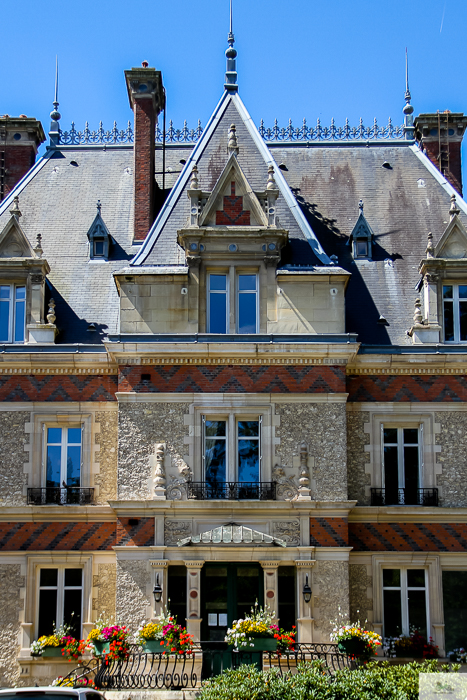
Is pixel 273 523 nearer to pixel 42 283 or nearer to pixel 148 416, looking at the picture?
pixel 148 416

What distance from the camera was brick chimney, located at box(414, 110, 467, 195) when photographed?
26406mm

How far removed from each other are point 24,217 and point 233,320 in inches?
298

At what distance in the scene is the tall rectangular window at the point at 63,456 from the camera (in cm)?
2119

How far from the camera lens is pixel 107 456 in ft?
69.9

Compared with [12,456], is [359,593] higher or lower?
lower

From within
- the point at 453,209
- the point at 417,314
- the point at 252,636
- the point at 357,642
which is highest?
the point at 453,209

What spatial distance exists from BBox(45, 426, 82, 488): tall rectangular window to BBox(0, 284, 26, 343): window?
236 cm

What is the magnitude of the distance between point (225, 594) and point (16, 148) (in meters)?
14.5

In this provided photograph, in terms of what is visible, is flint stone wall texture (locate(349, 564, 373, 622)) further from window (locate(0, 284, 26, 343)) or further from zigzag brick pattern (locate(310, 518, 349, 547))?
window (locate(0, 284, 26, 343))

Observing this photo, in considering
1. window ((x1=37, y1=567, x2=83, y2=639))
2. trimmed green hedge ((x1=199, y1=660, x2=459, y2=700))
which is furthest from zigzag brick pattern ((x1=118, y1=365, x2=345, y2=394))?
trimmed green hedge ((x1=199, y1=660, x2=459, y2=700))

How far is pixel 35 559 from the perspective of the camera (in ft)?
67.9

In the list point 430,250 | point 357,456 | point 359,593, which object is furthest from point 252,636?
point 430,250

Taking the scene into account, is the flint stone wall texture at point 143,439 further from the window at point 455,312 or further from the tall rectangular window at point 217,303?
the window at point 455,312

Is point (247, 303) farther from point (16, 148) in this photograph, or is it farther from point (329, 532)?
point (16, 148)
